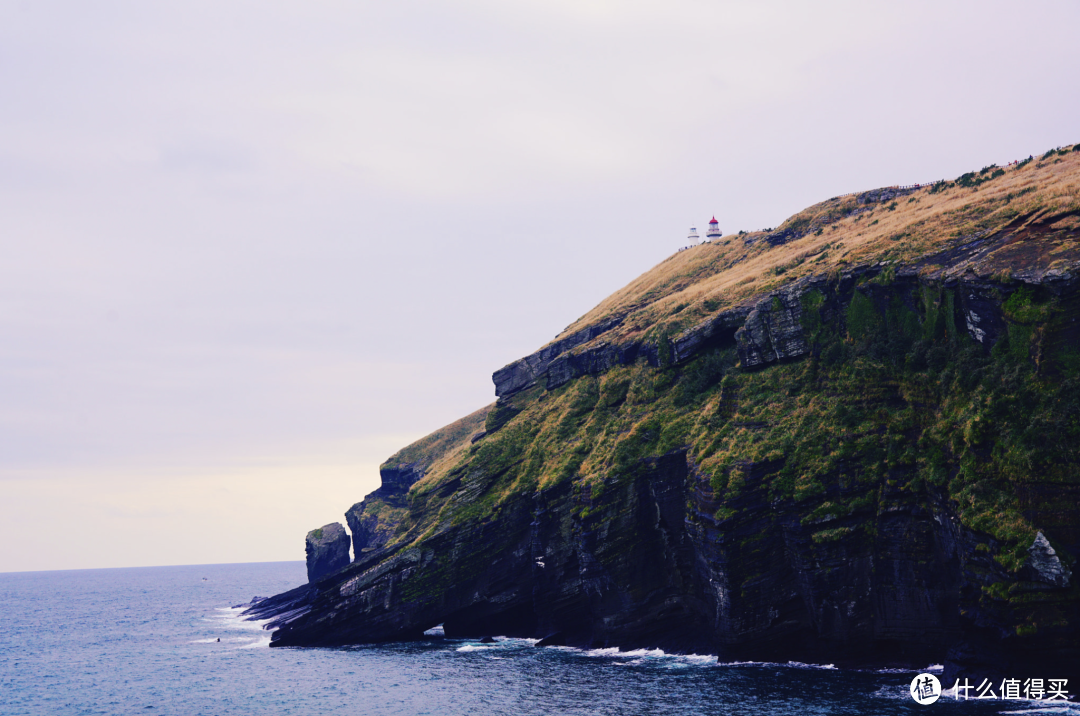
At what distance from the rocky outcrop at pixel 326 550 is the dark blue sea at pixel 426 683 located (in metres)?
43.3

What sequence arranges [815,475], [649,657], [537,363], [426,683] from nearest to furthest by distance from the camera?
[815,475] < [426,683] < [649,657] < [537,363]

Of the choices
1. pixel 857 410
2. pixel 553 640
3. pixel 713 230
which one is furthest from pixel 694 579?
pixel 713 230

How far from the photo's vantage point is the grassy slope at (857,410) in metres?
44.1

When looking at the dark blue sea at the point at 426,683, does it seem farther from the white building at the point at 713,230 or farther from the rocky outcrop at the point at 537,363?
the white building at the point at 713,230

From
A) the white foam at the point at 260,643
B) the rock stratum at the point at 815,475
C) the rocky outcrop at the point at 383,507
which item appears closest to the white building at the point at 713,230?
the rock stratum at the point at 815,475

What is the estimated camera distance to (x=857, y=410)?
2195 inches

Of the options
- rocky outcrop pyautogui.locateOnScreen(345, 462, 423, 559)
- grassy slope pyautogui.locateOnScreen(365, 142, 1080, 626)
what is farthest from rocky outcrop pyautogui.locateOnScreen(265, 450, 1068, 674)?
rocky outcrop pyautogui.locateOnScreen(345, 462, 423, 559)

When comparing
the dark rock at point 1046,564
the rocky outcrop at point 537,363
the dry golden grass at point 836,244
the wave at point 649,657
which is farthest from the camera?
the rocky outcrop at point 537,363

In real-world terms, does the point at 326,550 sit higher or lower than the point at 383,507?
lower

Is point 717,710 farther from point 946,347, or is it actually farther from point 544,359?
point 544,359

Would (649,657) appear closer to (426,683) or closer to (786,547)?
(786,547)

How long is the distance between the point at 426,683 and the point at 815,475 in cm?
3317

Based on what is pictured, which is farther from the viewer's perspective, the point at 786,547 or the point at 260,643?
the point at 260,643

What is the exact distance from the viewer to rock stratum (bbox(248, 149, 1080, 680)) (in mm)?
43469
